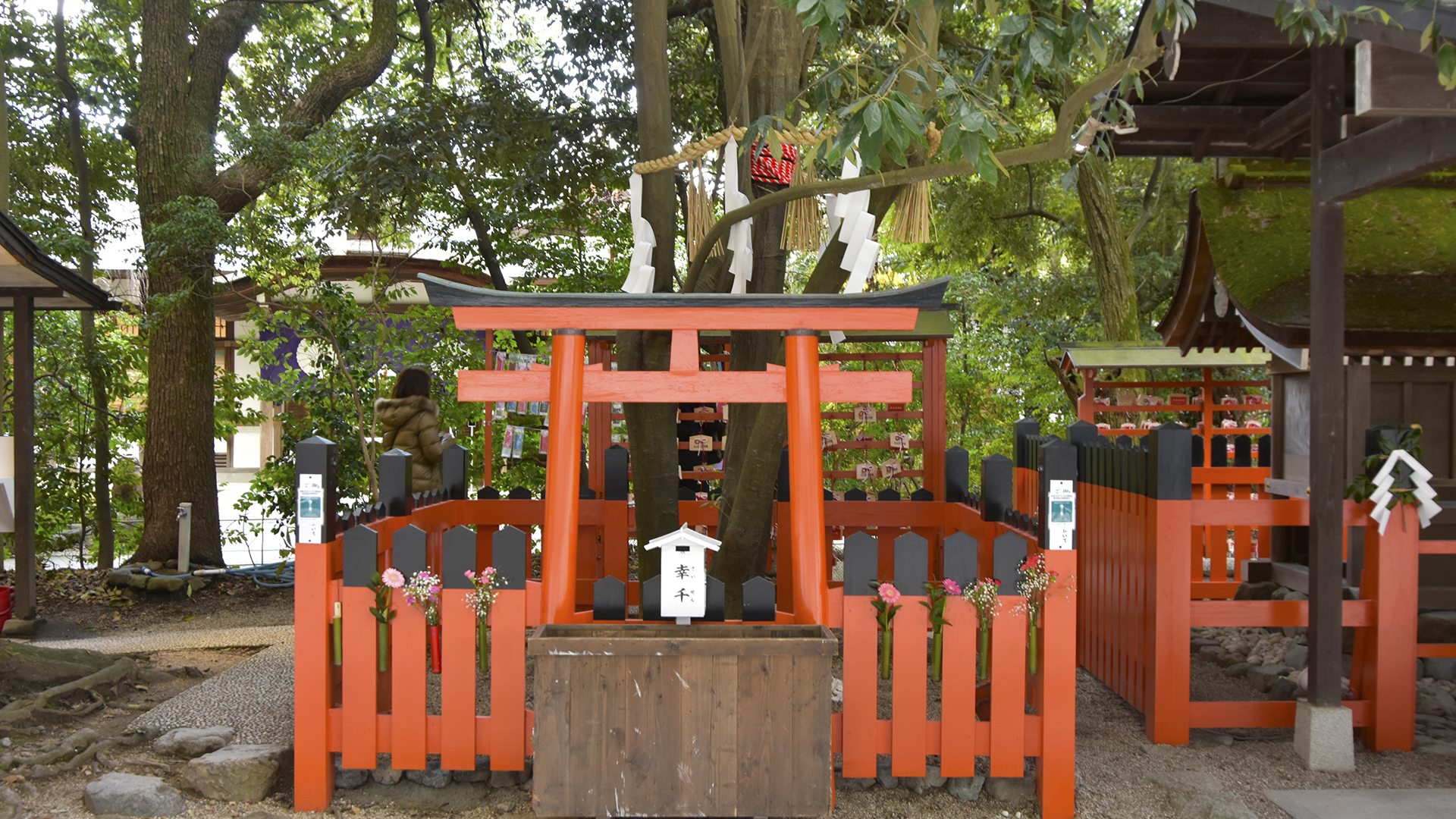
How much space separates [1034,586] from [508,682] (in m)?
2.18

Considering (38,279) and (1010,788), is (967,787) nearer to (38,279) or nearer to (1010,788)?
(1010,788)

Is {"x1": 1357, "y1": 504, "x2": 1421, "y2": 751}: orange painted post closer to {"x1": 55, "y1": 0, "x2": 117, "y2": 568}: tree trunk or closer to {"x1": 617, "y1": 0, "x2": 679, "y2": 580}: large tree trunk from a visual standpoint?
{"x1": 617, "y1": 0, "x2": 679, "y2": 580}: large tree trunk

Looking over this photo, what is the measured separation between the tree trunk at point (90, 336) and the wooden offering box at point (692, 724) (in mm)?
7870

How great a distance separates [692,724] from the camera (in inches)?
134

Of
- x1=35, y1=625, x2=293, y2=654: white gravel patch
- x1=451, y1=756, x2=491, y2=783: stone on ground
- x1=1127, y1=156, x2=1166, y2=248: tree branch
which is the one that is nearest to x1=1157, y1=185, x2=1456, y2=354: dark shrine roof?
x1=451, y1=756, x2=491, y2=783: stone on ground

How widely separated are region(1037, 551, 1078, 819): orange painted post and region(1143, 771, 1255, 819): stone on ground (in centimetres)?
47

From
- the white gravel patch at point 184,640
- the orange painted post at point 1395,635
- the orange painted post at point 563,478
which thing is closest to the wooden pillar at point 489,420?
the white gravel patch at point 184,640

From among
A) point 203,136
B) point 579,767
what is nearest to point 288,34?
point 203,136

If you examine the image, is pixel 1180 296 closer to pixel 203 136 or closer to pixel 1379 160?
pixel 1379 160

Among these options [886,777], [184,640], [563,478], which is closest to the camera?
[563,478]

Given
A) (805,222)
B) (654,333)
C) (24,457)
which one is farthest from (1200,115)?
(24,457)

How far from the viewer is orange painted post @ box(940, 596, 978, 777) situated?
3.84 m

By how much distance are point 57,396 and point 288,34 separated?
5.90 metres

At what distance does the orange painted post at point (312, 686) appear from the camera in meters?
3.77
